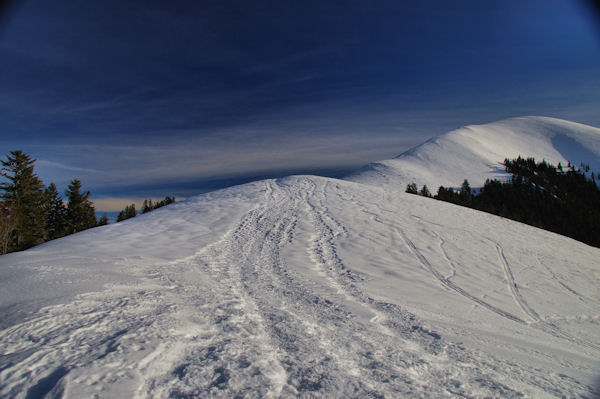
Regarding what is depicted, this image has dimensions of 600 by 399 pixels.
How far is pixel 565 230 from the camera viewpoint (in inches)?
1400

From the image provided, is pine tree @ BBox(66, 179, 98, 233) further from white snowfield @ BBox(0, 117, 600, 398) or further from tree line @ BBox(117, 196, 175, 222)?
white snowfield @ BBox(0, 117, 600, 398)

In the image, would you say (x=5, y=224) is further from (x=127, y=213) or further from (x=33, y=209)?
(x=127, y=213)

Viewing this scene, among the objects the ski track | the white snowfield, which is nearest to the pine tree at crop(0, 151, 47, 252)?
the white snowfield

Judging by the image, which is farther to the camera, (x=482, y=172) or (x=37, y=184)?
(x=482, y=172)

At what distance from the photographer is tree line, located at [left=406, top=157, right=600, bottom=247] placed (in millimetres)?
34812

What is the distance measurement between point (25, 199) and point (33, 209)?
153cm

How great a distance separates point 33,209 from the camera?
36.4m

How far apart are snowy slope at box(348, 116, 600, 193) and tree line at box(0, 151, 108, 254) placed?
195 ft

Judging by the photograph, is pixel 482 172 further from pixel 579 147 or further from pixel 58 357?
pixel 58 357

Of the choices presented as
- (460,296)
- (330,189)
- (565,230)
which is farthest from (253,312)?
(565,230)

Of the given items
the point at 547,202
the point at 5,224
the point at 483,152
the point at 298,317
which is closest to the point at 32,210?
the point at 5,224

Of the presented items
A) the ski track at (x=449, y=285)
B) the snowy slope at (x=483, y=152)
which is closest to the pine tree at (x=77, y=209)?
the ski track at (x=449, y=285)

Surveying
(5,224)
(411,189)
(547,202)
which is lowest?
(547,202)

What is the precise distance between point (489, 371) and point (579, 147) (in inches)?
6360
